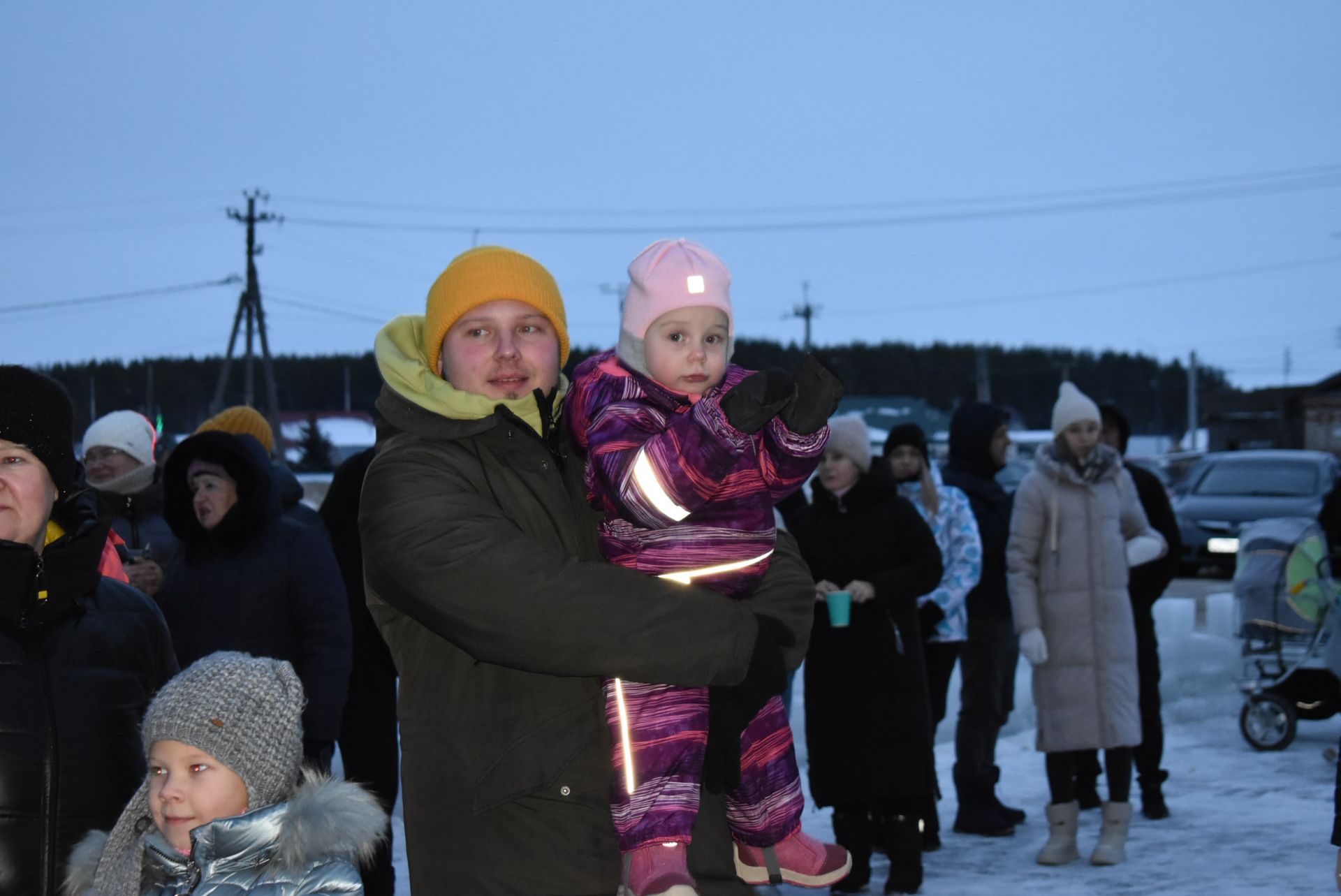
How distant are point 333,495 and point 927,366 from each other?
77.2 metres

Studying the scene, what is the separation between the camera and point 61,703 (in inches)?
107

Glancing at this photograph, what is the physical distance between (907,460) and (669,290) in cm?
460

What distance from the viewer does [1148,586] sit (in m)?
7.51

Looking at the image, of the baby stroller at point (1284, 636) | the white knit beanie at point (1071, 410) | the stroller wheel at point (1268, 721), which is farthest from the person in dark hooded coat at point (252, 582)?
the stroller wheel at point (1268, 721)

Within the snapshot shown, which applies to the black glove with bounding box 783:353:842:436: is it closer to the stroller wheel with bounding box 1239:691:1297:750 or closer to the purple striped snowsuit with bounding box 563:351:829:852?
the purple striped snowsuit with bounding box 563:351:829:852

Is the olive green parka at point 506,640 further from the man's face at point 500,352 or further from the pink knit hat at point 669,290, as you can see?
the pink knit hat at point 669,290

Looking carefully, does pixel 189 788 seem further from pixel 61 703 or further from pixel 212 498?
pixel 212 498

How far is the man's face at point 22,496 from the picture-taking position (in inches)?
108

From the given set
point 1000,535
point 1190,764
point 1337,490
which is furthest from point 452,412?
point 1190,764

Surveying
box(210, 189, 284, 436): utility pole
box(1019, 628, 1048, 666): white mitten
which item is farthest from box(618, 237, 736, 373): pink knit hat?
box(210, 189, 284, 436): utility pole

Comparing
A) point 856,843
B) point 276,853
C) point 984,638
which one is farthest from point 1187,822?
point 276,853

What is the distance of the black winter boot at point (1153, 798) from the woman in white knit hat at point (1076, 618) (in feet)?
2.88

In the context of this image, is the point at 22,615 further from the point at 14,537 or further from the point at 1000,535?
the point at 1000,535

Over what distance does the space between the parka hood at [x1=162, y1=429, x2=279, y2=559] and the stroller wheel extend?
666 cm
